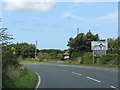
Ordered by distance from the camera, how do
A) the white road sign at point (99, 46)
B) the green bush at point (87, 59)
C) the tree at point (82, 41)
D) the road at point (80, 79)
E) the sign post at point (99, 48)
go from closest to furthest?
the road at point (80, 79) < the sign post at point (99, 48) < the green bush at point (87, 59) < the white road sign at point (99, 46) < the tree at point (82, 41)

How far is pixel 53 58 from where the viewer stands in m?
85.7

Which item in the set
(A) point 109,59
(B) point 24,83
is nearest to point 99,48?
(A) point 109,59

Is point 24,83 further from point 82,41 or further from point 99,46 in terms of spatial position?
point 82,41

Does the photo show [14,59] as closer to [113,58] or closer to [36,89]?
[36,89]

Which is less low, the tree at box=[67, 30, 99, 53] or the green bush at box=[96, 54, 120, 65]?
the tree at box=[67, 30, 99, 53]

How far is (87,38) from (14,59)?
164ft

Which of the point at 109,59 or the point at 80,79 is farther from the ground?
the point at 109,59

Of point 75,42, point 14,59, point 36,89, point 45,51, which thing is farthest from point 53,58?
point 36,89

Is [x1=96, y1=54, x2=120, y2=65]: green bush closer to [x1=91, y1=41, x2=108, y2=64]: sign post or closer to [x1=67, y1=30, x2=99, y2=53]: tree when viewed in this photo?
[x1=91, y1=41, x2=108, y2=64]: sign post

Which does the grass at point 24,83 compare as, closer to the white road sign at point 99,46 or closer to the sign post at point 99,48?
the sign post at point 99,48

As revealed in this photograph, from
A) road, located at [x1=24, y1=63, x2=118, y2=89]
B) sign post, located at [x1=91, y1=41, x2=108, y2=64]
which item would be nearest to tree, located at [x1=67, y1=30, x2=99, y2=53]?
sign post, located at [x1=91, y1=41, x2=108, y2=64]

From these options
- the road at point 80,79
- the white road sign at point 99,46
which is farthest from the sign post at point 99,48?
the road at point 80,79

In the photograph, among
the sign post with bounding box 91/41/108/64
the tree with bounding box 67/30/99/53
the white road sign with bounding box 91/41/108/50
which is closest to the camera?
the sign post with bounding box 91/41/108/64

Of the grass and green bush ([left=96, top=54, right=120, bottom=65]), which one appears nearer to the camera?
the grass
